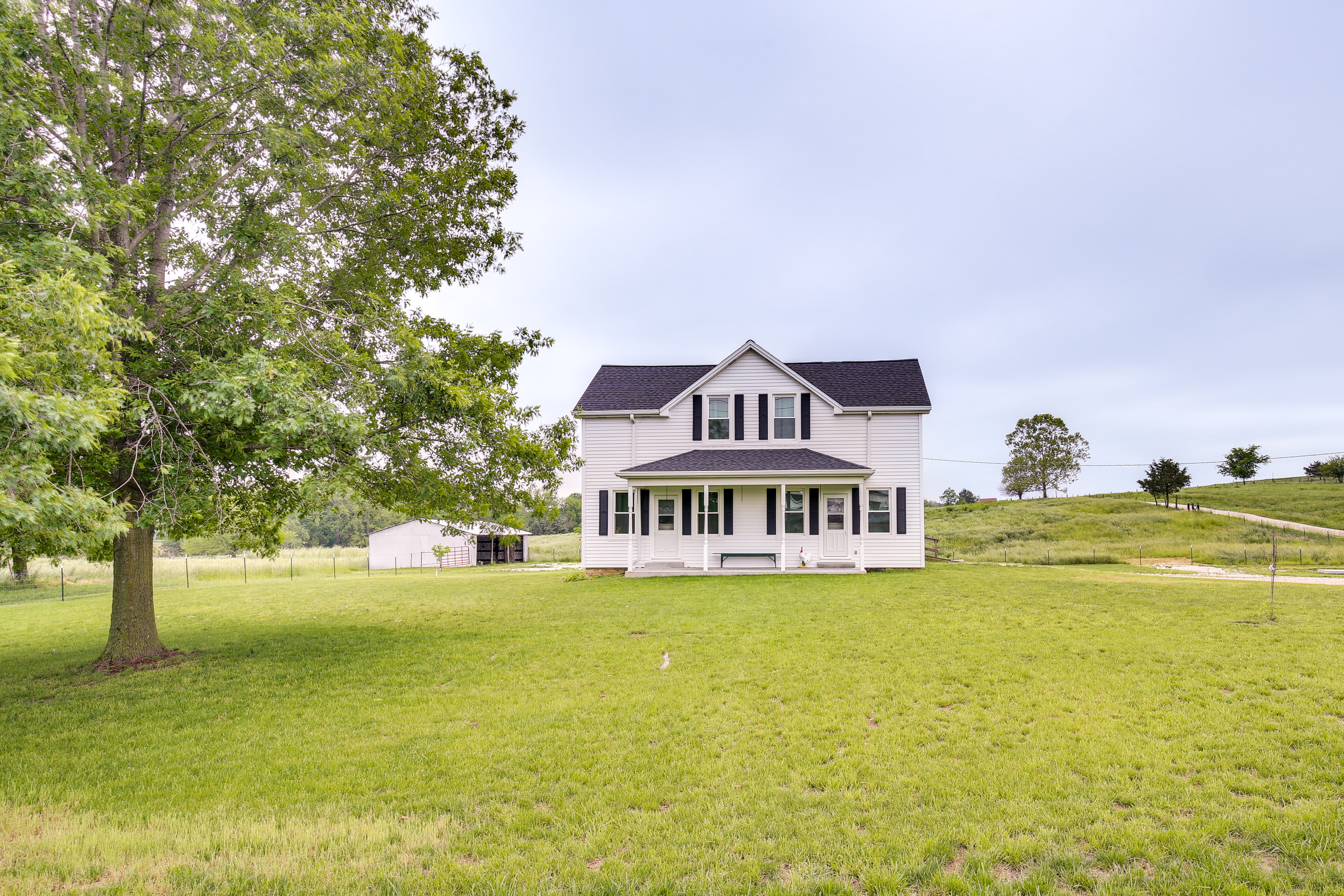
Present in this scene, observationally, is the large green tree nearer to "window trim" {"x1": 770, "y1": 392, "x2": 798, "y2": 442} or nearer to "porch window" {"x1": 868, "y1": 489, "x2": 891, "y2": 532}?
"window trim" {"x1": 770, "y1": 392, "x2": 798, "y2": 442}

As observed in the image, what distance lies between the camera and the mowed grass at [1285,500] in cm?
4372

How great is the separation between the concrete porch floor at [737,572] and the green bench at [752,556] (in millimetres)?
231

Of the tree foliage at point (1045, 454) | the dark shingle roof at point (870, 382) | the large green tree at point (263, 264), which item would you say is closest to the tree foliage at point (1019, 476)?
the tree foliage at point (1045, 454)

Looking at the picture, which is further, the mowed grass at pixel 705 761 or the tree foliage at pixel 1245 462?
the tree foliage at pixel 1245 462

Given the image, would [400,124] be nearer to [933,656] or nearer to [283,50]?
[283,50]

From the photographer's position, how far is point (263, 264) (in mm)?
9961

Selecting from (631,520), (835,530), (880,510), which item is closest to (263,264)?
(631,520)

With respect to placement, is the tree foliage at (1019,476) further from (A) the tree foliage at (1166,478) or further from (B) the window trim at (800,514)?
(B) the window trim at (800,514)

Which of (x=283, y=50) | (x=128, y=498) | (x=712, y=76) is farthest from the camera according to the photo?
(x=712, y=76)

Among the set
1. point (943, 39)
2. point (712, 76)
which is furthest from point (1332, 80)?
point (712, 76)

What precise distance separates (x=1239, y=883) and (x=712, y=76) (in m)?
22.9

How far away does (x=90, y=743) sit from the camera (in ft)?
21.3

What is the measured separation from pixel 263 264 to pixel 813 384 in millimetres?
18605

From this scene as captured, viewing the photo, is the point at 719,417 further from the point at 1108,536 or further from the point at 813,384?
the point at 1108,536
